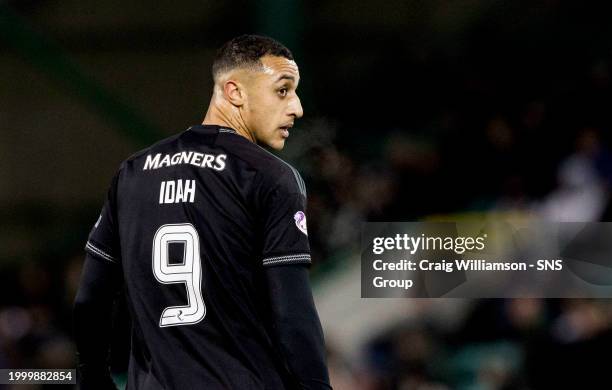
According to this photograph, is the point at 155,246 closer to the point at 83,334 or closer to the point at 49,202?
the point at 83,334

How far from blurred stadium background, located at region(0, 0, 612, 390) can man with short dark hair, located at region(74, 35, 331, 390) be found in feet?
9.40

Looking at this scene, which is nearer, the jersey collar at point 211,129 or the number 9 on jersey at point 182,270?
the number 9 on jersey at point 182,270

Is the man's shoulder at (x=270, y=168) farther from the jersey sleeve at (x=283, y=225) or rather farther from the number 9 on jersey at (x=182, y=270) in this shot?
the number 9 on jersey at (x=182, y=270)

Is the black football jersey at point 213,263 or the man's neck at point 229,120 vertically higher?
the man's neck at point 229,120

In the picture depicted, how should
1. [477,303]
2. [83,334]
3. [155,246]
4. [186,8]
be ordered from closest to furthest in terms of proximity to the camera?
[155,246], [83,334], [477,303], [186,8]

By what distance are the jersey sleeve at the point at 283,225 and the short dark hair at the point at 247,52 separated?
Answer: 323 mm

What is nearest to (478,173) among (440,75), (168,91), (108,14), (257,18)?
(440,75)

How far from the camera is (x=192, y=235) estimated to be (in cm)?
169

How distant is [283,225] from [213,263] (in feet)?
0.49

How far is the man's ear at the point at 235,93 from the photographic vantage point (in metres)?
1.89

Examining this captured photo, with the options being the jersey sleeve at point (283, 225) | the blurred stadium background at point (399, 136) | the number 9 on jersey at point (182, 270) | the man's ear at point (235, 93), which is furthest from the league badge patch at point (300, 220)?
the blurred stadium background at point (399, 136)

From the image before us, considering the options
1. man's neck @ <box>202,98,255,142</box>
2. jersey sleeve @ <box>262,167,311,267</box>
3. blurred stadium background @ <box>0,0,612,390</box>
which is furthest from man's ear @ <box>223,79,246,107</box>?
blurred stadium background @ <box>0,0,612,390</box>

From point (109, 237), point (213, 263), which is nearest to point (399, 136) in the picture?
point (109, 237)

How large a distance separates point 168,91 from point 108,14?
0.59 metres
